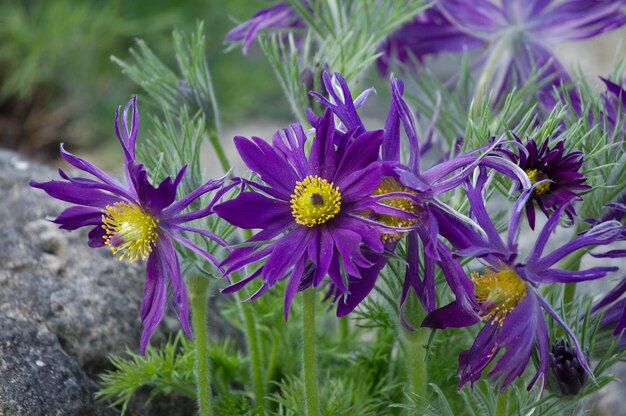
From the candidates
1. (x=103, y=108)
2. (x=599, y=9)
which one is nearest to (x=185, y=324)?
(x=599, y=9)

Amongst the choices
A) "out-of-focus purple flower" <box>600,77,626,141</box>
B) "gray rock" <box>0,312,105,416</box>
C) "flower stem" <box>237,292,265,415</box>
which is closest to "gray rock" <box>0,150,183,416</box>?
"gray rock" <box>0,312,105,416</box>

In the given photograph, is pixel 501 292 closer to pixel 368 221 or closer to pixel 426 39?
pixel 368 221

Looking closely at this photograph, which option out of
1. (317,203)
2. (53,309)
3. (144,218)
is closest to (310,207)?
(317,203)

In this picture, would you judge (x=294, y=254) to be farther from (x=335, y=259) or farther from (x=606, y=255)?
(x=606, y=255)

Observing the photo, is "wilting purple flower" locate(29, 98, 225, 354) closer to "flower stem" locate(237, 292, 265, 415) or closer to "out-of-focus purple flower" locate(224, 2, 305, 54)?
"flower stem" locate(237, 292, 265, 415)

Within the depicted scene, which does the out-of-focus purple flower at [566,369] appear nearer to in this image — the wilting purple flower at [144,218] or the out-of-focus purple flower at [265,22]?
the wilting purple flower at [144,218]

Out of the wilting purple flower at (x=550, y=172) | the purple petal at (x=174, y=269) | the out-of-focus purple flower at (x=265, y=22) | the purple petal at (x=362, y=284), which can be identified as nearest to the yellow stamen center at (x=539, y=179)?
the wilting purple flower at (x=550, y=172)
